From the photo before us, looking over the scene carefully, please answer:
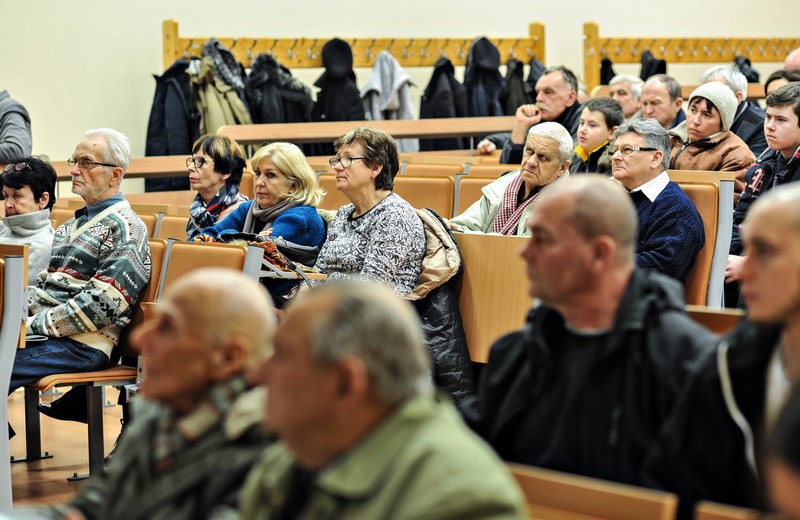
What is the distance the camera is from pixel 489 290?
12.3ft

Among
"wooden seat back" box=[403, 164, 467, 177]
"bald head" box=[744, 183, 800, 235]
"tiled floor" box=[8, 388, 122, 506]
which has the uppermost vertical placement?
"wooden seat back" box=[403, 164, 467, 177]

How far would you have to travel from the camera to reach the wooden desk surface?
23.9 feet

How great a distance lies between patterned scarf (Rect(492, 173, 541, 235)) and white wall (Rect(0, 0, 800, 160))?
16.7ft

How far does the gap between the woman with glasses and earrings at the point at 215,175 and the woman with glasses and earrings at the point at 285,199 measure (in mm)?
426

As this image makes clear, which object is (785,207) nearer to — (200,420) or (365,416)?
(365,416)

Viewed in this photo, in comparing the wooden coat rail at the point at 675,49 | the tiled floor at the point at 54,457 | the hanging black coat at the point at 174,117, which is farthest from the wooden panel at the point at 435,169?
the wooden coat rail at the point at 675,49

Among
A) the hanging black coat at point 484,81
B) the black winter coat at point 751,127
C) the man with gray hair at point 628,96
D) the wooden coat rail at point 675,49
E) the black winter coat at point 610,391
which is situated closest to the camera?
the black winter coat at point 610,391

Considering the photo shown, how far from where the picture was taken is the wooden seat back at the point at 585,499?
1394 mm

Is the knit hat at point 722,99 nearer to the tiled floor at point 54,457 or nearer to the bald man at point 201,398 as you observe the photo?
the tiled floor at point 54,457

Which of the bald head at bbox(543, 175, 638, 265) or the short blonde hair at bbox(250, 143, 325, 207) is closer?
the bald head at bbox(543, 175, 638, 265)

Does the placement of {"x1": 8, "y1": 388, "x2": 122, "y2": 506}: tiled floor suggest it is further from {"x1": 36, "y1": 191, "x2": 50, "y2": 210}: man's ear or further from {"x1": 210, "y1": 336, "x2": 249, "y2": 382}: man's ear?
{"x1": 210, "y1": 336, "x2": 249, "y2": 382}: man's ear

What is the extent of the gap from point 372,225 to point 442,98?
551cm

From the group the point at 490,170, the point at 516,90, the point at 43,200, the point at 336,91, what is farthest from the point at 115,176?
the point at 516,90

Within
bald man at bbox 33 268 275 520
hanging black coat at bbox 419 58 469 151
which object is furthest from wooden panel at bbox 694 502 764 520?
hanging black coat at bbox 419 58 469 151
